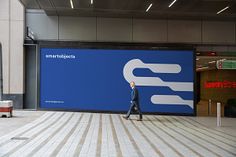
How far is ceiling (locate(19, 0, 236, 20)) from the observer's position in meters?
21.0

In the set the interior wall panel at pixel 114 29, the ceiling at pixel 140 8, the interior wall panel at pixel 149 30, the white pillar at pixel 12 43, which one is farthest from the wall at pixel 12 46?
the interior wall panel at pixel 149 30

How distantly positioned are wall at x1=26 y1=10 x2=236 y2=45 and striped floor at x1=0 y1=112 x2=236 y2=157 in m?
8.24

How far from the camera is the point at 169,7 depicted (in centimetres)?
2205

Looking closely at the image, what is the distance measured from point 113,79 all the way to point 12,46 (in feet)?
21.4

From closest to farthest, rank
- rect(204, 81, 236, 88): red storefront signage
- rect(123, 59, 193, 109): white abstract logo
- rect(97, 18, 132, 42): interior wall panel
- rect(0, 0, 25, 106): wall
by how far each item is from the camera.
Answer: rect(123, 59, 193, 109): white abstract logo, rect(0, 0, 25, 106): wall, rect(97, 18, 132, 42): interior wall panel, rect(204, 81, 236, 88): red storefront signage

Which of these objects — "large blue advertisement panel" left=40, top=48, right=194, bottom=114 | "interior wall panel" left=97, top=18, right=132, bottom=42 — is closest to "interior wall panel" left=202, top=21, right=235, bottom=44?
"large blue advertisement panel" left=40, top=48, right=194, bottom=114

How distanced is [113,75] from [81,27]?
12.3ft

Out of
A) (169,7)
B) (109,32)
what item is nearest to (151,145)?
(169,7)

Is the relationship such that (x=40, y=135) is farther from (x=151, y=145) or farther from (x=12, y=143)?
(x=151, y=145)

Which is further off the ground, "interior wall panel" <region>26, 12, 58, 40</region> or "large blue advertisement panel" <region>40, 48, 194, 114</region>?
"interior wall panel" <region>26, 12, 58, 40</region>

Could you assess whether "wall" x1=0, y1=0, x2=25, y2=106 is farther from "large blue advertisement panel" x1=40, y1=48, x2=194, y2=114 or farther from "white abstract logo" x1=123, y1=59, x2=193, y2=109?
"white abstract logo" x1=123, y1=59, x2=193, y2=109

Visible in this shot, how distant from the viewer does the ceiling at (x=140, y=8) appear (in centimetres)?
2102

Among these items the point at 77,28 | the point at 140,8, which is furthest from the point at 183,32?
the point at 77,28

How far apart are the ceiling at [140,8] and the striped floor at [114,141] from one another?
270 inches
